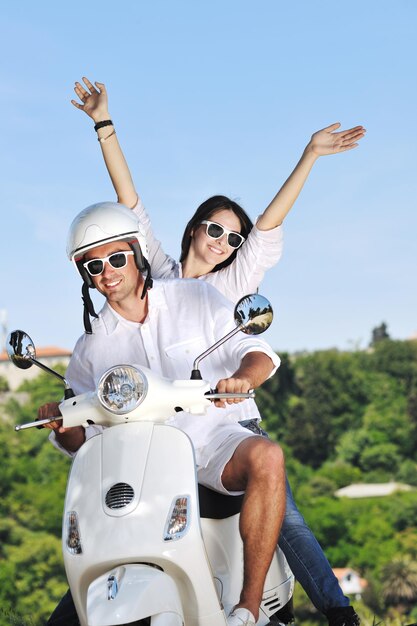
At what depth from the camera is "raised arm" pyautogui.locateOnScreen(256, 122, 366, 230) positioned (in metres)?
4.70

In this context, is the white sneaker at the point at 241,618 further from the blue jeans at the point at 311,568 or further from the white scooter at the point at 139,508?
the blue jeans at the point at 311,568

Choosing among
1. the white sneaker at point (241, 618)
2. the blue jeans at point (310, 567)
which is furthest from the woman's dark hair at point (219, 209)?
the white sneaker at point (241, 618)

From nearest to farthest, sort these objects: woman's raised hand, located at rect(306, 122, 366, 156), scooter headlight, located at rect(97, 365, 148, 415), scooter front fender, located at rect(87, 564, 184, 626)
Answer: scooter front fender, located at rect(87, 564, 184, 626)
scooter headlight, located at rect(97, 365, 148, 415)
woman's raised hand, located at rect(306, 122, 366, 156)

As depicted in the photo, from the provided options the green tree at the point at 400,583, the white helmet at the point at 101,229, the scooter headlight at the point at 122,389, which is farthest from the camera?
the green tree at the point at 400,583

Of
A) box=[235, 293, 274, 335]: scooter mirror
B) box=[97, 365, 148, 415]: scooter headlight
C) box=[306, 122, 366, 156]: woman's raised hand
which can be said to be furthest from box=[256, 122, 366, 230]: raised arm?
box=[97, 365, 148, 415]: scooter headlight

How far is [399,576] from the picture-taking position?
207 ft

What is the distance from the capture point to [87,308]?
3.79 m

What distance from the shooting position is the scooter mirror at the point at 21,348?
11.6ft

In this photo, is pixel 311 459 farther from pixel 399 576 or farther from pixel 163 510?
pixel 163 510

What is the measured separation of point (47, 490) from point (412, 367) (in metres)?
34.6

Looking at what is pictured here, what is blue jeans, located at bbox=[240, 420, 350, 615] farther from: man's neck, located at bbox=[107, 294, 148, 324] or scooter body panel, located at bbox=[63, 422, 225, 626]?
scooter body panel, located at bbox=[63, 422, 225, 626]

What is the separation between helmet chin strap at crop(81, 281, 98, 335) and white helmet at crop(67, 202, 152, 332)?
44 mm

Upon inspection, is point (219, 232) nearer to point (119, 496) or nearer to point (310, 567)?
point (310, 567)

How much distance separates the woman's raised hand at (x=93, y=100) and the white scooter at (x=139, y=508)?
1824 millimetres
